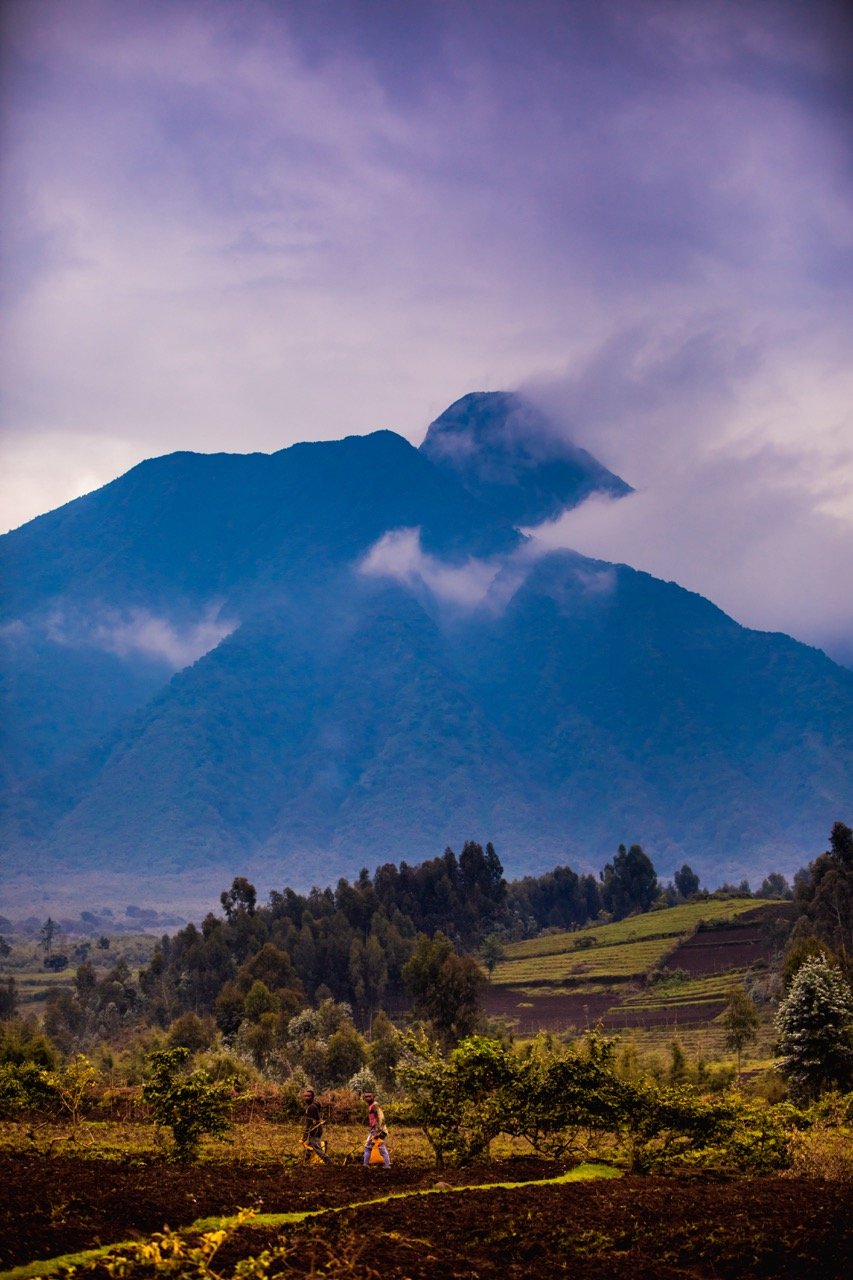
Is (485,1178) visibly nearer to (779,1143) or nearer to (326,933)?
(779,1143)

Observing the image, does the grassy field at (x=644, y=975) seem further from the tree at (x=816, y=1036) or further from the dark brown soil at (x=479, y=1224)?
the dark brown soil at (x=479, y=1224)

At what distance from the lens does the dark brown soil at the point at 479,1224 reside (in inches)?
598

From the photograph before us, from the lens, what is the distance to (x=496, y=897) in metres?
146

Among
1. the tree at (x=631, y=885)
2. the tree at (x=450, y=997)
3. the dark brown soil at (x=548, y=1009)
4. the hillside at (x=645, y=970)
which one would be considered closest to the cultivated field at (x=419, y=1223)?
the tree at (x=450, y=997)

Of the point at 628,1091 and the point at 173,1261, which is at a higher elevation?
the point at 173,1261

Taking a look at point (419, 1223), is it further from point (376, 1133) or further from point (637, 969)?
point (637, 969)

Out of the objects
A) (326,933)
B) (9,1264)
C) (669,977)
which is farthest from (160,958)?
(9,1264)

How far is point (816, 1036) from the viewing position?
3856cm

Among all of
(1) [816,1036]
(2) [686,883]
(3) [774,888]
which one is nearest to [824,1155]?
(1) [816,1036]

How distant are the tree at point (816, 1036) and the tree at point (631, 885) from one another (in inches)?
4814

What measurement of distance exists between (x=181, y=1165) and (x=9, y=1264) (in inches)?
452

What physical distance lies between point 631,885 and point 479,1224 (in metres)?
150

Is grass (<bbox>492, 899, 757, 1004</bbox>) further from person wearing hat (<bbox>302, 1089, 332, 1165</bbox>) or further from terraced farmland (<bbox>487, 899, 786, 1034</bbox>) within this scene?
person wearing hat (<bbox>302, 1089, 332, 1165</bbox>)

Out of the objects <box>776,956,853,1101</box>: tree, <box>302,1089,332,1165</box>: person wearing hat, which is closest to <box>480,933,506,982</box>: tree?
<box>776,956,853,1101</box>: tree
